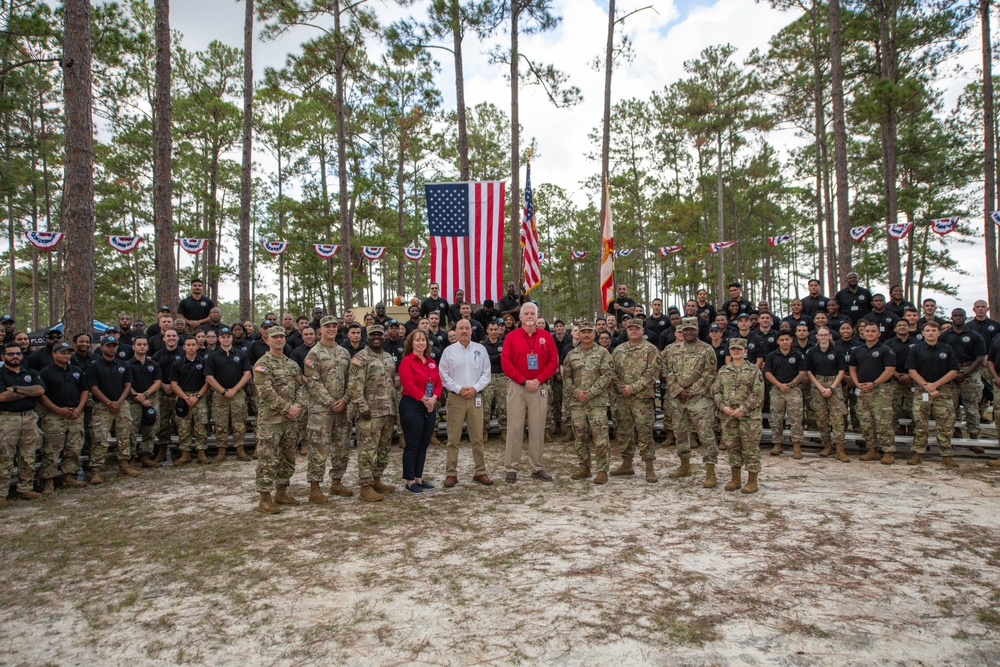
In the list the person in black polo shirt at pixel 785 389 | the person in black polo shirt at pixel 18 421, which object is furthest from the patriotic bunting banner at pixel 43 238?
the person in black polo shirt at pixel 785 389

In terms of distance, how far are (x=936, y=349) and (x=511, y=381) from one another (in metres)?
5.69

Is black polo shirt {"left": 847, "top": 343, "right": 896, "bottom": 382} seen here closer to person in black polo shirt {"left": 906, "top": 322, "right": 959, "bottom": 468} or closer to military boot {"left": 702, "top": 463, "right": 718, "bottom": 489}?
person in black polo shirt {"left": 906, "top": 322, "right": 959, "bottom": 468}

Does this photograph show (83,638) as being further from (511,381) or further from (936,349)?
(936,349)

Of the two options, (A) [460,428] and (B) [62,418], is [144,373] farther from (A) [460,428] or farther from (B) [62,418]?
(A) [460,428]

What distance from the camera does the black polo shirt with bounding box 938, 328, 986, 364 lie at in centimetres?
817

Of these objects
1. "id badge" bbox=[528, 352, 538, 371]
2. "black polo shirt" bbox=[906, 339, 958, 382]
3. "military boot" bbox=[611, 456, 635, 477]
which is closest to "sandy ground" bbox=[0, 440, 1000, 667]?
"military boot" bbox=[611, 456, 635, 477]

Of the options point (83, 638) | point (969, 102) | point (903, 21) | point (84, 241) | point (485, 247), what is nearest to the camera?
point (83, 638)

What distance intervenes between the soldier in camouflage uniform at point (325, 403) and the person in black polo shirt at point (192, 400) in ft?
10.4

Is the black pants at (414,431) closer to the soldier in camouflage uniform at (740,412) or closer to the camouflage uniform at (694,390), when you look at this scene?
the camouflage uniform at (694,390)

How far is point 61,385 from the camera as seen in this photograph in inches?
282

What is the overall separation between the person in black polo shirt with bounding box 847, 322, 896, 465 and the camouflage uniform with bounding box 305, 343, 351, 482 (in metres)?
6.81

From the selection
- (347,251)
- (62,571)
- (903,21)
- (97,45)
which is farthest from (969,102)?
(62,571)

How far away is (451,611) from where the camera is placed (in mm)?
3645

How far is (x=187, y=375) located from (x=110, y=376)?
3.24ft
